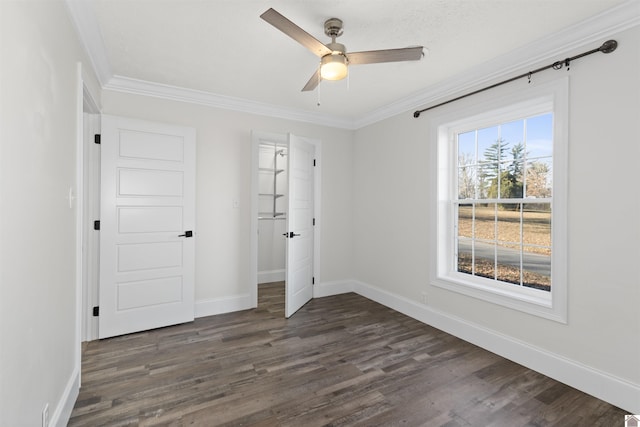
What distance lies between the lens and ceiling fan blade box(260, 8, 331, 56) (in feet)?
5.63

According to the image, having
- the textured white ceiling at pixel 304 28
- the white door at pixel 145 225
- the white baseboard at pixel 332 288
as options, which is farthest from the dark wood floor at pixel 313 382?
the textured white ceiling at pixel 304 28

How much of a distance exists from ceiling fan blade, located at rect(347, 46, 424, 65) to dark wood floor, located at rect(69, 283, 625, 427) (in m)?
2.36

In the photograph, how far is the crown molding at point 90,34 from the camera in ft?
6.63

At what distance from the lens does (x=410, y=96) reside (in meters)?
3.67

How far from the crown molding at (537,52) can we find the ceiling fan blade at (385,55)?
→ 111cm

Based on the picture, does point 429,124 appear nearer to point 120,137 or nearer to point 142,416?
point 120,137

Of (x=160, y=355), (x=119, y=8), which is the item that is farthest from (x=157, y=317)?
(x=119, y=8)

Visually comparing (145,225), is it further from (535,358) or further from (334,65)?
(535,358)

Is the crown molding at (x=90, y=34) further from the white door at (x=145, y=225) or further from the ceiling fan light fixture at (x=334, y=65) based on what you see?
the ceiling fan light fixture at (x=334, y=65)

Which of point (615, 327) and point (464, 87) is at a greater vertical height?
point (464, 87)

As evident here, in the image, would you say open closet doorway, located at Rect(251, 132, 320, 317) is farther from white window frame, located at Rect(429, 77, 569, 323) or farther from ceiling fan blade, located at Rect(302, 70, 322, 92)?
white window frame, located at Rect(429, 77, 569, 323)

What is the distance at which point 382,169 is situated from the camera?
424 cm

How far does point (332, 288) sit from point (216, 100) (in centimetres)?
300

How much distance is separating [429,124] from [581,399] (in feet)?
8.98
